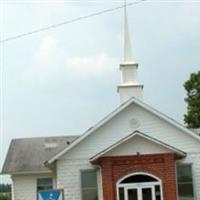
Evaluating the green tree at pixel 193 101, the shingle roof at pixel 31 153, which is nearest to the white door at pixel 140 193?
the shingle roof at pixel 31 153

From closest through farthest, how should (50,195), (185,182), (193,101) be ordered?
(50,195) < (185,182) < (193,101)

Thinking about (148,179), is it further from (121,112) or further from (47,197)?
(47,197)

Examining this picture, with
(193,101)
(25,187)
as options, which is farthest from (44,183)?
(193,101)

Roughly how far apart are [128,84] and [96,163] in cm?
739

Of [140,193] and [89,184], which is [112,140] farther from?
[140,193]

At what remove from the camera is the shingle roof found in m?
36.3

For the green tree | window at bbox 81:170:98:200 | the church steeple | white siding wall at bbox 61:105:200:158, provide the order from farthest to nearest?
the green tree → the church steeple → white siding wall at bbox 61:105:200:158 → window at bbox 81:170:98:200

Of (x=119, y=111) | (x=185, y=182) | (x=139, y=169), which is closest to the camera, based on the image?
(x=139, y=169)

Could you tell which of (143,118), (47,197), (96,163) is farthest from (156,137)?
(47,197)

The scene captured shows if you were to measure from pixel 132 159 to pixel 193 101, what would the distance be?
22793 mm

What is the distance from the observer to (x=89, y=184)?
30.5m

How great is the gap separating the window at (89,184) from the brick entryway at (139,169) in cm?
122

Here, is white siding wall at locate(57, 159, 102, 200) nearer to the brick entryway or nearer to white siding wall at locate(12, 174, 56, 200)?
the brick entryway

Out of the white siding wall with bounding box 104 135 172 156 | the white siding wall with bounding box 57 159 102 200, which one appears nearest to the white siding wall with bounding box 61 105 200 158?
the white siding wall with bounding box 57 159 102 200
